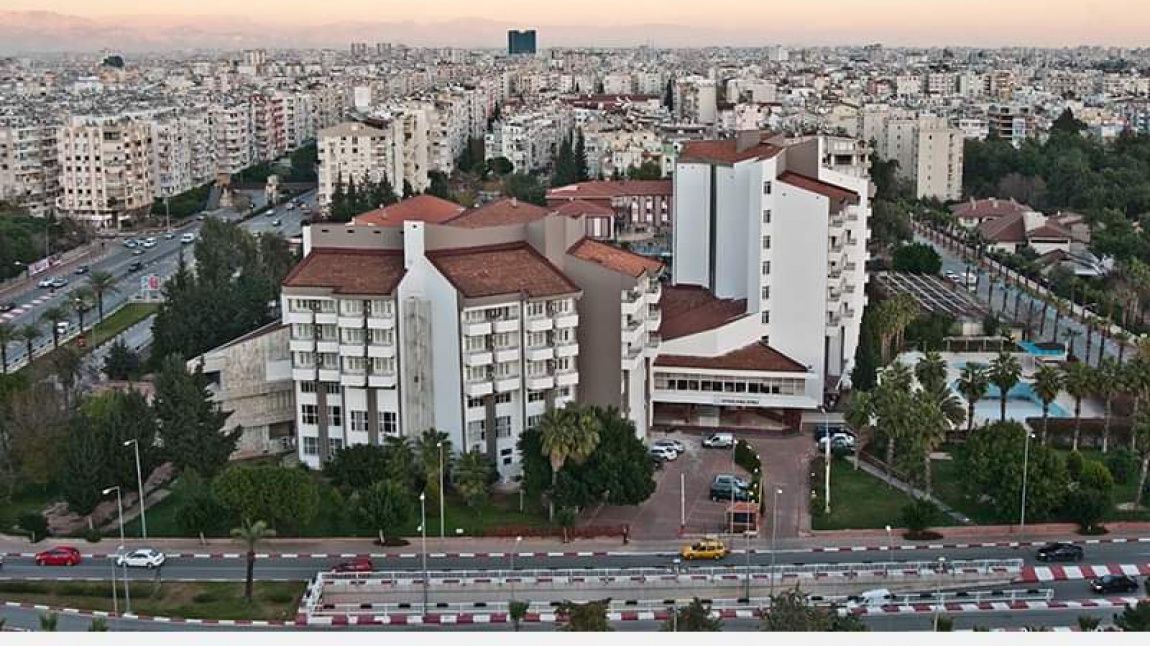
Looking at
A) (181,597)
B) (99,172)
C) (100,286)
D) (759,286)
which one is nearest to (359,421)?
(181,597)

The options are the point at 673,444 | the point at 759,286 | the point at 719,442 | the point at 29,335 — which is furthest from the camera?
the point at 29,335

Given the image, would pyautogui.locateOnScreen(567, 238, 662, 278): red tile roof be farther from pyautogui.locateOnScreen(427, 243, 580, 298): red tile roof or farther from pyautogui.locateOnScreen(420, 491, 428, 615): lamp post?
pyautogui.locateOnScreen(420, 491, 428, 615): lamp post

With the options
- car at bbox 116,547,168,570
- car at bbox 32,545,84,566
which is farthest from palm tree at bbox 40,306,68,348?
car at bbox 116,547,168,570

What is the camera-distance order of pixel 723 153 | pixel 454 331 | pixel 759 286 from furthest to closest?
pixel 723 153 → pixel 759 286 → pixel 454 331

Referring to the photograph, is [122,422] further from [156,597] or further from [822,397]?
[822,397]

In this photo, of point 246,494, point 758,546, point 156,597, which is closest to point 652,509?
point 758,546

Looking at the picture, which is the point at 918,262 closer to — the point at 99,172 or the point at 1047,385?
the point at 1047,385

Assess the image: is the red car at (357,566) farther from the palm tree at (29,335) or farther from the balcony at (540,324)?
the palm tree at (29,335)
